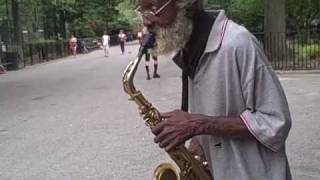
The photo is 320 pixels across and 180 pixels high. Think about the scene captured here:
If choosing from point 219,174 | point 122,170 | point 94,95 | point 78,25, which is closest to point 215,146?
point 219,174

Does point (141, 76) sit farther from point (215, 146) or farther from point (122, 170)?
point (215, 146)

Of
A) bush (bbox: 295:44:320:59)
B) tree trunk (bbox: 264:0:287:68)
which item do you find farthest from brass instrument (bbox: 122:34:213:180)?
bush (bbox: 295:44:320:59)

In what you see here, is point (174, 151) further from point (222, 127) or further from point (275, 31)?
point (275, 31)

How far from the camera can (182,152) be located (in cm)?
254

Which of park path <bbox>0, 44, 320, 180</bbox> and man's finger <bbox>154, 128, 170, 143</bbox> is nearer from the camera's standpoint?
man's finger <bbox>154, 128, 170, 143</bbox>

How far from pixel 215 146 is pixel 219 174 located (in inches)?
4.2

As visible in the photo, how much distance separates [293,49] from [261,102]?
2051 centimetres

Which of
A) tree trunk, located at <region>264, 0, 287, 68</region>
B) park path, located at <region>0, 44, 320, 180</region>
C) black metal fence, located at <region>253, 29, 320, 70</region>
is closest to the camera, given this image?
park path, located at <region>0, 44, 320, 180</region>

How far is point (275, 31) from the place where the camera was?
2344 cm

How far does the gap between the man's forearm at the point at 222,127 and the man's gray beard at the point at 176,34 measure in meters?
0.30

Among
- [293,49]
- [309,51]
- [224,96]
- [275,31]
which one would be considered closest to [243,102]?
[224,96]

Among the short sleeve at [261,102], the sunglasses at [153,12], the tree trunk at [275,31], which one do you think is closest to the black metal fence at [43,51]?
the tree trunk at [275,31]

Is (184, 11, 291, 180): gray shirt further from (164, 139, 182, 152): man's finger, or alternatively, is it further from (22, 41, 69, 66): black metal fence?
(22, 41, 69, 66): black metal fence

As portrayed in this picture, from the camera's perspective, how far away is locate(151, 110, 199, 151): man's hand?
2338 mm
